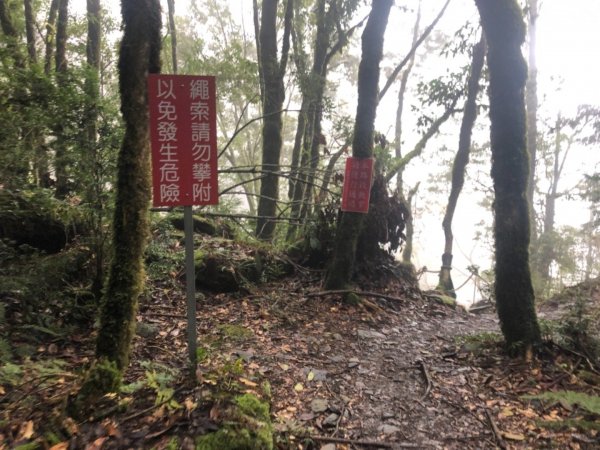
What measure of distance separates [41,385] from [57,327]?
1126 millimetres

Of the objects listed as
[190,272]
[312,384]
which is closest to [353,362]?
[312,384]

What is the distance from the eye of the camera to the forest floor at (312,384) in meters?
2.61

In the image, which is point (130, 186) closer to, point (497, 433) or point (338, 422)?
point (338, 422)

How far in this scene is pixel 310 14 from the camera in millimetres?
10445

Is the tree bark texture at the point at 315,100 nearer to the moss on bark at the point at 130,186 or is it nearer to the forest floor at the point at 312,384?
the forest floor at the point at 312,384

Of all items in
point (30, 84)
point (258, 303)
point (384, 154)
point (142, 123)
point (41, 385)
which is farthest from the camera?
point (384, 154)

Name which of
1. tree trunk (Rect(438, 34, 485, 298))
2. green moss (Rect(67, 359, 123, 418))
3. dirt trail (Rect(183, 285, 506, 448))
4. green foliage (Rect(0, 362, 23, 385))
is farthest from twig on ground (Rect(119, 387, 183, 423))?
tree trunk (Rect(438, 34, 485, 298))

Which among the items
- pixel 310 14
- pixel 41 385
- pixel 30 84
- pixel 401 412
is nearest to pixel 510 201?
pixel 401 412

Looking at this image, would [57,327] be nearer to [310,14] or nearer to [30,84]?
[30,84]

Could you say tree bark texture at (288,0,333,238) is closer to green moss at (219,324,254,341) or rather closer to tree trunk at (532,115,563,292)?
green moss at (219,324,254,341)

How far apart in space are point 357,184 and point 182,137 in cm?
363

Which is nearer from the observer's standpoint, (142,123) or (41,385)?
(41,385)

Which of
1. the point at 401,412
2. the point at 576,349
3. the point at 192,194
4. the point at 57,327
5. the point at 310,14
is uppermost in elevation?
the point at 310,14

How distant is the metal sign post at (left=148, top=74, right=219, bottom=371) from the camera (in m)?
2.93
